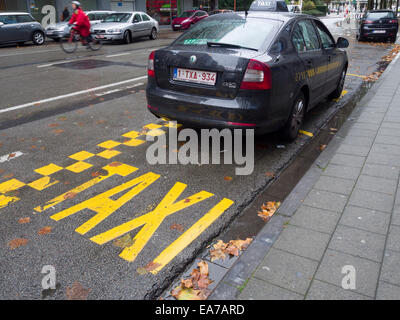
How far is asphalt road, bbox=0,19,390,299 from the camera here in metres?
2.73

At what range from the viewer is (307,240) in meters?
3.07

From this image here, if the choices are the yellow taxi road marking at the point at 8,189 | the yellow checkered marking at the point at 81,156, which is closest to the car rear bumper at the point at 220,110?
the yellow checkered marking at the point at 81,156

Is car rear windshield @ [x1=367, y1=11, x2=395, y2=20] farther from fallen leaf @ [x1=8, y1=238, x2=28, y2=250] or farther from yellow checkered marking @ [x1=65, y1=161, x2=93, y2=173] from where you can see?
fallen leaf @ [x1=8, y1=238, x2=28, y2=250]

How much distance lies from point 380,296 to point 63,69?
10740mm

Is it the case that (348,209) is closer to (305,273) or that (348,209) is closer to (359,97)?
(305,273)

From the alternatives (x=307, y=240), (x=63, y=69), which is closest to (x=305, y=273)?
(x=307, y=240)

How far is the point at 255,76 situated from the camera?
4102mm

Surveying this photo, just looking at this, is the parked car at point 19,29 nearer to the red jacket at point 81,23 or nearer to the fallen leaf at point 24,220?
the red jacket at point 81,23

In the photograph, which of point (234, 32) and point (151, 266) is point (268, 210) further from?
point (234, 32)

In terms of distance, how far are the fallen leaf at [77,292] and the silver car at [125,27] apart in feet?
56.8

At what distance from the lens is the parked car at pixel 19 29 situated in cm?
1739

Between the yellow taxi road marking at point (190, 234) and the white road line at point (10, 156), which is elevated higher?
the white road line at point (10, 156)

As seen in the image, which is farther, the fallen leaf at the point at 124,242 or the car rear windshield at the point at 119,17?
the car rear windshield at the point at 119,17

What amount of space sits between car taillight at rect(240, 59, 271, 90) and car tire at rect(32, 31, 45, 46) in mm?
17567
